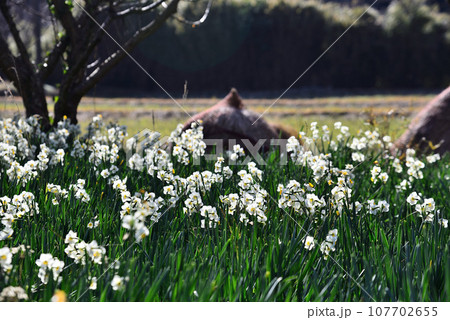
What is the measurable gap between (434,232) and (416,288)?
25.4 inches

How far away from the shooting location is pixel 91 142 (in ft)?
18.4

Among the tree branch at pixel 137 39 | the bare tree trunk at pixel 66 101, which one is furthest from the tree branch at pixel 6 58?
the tree branch at pixel 137 39

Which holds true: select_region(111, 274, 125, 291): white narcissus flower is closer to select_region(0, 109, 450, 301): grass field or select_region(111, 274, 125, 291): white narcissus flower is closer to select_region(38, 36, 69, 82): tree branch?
select_region(0, 109, 450, 301): grass field

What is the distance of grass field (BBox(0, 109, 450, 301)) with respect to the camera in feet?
8.30

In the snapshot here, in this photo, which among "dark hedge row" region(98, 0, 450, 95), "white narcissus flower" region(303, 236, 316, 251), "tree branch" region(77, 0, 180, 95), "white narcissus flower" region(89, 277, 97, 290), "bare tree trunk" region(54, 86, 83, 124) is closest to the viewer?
"white narcissus flower" region(89, 277, 97, 290)

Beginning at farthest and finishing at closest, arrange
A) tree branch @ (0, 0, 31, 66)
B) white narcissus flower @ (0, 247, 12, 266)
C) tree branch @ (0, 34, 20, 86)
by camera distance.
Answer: tree branch @ (0, 0, 31, 66) < tree branch @ (0, 34, 20, 86) < white narcissus flower @ (0, 247, 12, 266)

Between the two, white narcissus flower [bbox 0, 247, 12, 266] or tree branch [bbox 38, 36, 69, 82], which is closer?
white narcissus flower [bbox 0, 247, 12, 266]

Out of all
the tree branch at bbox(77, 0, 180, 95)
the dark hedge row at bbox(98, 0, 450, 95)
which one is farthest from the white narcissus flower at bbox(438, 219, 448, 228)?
the dark hedge row at bbox(98, 0, 450, 95)

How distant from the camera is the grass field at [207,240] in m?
2.53

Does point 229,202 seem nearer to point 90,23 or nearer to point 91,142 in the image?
point 91,142

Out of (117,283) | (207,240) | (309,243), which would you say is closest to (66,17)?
(207,240)

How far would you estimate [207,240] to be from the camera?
3.29 meters

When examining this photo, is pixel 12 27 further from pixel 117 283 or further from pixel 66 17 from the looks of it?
pixel 117 283

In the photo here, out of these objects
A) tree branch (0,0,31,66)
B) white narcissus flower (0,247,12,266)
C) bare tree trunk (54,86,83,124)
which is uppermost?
tree branch (0,0,31,66)
